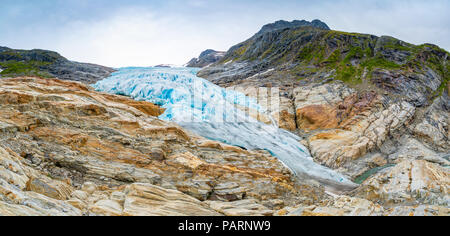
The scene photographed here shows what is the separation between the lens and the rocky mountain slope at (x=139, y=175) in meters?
9.02

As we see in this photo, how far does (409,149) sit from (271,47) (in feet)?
166

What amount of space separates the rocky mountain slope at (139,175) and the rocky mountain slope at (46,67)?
42.5 metres

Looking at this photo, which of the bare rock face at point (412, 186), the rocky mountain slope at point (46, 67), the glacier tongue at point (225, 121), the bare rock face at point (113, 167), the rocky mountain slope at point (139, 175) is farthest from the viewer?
the rocky mountain slope at point (46, 67)

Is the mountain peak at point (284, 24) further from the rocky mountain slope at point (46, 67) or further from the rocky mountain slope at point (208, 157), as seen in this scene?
the rocky mountain slope at point (208, 157)

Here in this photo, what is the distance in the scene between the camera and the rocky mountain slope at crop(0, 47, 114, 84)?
5619cm

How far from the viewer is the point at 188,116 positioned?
2580cm

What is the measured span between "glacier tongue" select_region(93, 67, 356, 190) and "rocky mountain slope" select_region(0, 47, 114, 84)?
824 inches

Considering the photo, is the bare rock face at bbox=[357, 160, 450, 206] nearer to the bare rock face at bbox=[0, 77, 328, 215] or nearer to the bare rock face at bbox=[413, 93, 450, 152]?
the bare rock face at bbox=[0, 77, 328, 215]

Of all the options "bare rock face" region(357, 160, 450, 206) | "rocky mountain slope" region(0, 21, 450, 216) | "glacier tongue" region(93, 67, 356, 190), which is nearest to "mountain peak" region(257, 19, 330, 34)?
"glacier tongue" region(93, 67, 356, 190)

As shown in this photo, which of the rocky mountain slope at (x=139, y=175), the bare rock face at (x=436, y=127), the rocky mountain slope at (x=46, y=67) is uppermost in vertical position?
the rocky mountain slope at (x=46, y=67)

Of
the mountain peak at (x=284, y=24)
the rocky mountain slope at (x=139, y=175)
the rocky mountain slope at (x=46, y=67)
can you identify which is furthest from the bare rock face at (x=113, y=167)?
the mountain peak at (x=284, y=24)

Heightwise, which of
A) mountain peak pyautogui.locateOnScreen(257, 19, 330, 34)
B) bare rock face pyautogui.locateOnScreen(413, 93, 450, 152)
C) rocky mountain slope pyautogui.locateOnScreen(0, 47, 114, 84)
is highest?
mountain peak pyautogui.locateOnScreen(257, 19, 330, 34)

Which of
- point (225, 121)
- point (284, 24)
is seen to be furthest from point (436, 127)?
point (284, 24)
